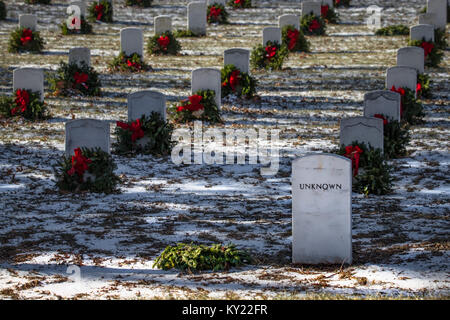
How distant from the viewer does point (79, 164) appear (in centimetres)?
1132

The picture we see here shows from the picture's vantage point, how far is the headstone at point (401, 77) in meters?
15.7

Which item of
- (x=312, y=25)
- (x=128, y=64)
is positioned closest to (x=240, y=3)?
(x=312, y=25)

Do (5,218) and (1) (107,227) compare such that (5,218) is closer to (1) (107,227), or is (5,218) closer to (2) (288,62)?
(1) (107,227)

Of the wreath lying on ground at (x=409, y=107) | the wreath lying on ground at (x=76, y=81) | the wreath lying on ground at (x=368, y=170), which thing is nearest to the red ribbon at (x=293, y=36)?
the wreath lying on ground at (x=76, y=81)

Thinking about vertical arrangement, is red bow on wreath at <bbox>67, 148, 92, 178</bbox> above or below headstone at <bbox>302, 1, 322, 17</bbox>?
below

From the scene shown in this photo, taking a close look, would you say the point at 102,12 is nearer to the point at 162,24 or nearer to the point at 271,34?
the point at 162,24

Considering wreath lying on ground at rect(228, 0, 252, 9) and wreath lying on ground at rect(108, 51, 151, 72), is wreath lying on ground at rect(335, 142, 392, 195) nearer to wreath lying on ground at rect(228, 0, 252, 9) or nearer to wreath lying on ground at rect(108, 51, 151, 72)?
wreath lying on ground at rect(108, 51, 151, 72)

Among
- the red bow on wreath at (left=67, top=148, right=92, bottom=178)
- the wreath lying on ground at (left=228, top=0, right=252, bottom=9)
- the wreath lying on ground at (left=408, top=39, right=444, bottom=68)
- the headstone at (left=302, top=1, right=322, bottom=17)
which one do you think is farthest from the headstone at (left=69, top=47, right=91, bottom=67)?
the wreath lying on ground at (left=228, top=0, right=252, bottom=9)

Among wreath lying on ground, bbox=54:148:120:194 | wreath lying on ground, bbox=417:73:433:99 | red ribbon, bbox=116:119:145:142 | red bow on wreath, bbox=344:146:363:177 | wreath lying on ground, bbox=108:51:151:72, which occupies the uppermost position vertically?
wreath lying on ground, bbox=108:51:151:72

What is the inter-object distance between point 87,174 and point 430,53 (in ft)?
38.8

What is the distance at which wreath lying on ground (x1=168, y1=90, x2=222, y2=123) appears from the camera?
15.7m

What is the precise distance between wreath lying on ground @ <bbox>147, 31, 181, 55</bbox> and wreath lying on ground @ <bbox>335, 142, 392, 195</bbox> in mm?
11712

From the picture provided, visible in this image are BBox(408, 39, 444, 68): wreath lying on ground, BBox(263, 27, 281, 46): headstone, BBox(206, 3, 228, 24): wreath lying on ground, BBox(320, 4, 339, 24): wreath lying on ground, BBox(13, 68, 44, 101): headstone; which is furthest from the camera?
BBox(206, 3, 228, 24): wreath lying on ground

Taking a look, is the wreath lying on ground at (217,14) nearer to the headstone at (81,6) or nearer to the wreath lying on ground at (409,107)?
the headstone at (81,6)
